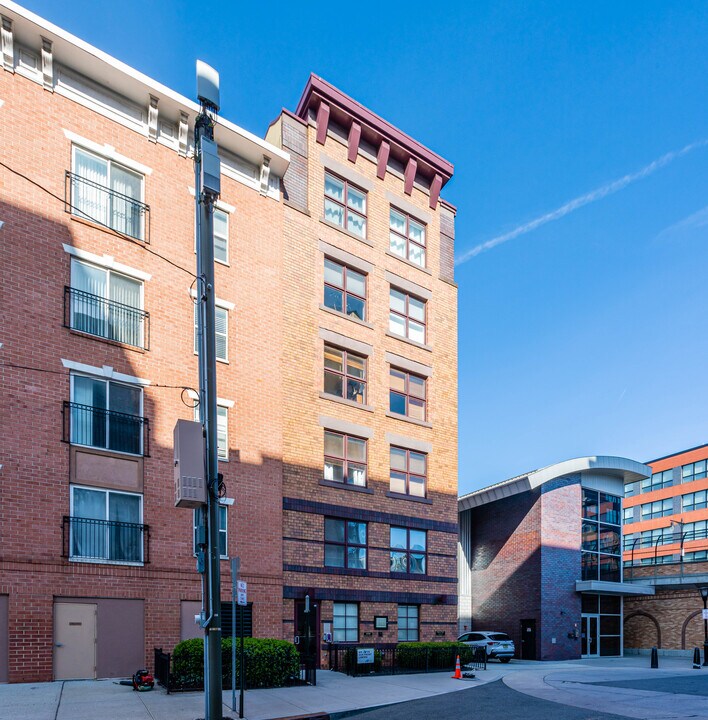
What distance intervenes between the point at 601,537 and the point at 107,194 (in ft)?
101

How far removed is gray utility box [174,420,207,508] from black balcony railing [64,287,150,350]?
9.79 m

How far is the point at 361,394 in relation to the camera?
91.5 feet

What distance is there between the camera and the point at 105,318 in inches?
834

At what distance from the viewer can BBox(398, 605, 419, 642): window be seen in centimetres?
2717

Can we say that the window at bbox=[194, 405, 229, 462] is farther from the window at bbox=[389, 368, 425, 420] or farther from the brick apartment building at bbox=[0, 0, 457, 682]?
the window at bbox=[389, 368, 425, 420]

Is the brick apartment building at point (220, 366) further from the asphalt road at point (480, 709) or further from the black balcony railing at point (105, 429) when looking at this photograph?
the asphalt road at point (480, 709)

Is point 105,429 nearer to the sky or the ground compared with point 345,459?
nearer to the sky

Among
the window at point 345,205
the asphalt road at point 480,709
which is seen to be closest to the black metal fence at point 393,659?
the asphalt road at point 480,709

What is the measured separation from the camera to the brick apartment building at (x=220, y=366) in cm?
1936

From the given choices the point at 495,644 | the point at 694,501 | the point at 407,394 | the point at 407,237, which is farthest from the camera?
the point at 694,501

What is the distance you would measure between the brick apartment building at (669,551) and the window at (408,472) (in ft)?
62.4

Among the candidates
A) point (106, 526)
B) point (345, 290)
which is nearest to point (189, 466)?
point (106, 526)

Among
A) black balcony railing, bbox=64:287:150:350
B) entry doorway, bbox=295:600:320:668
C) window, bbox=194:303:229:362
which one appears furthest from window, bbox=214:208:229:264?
entry doorway, bbox=295:600:320:668

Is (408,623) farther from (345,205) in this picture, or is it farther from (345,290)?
(345,205)
